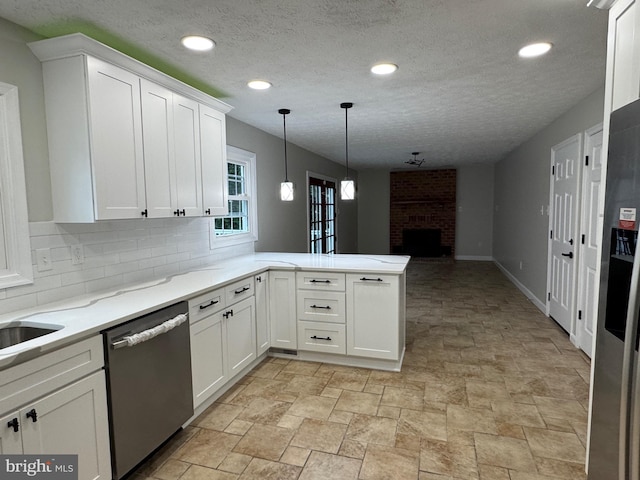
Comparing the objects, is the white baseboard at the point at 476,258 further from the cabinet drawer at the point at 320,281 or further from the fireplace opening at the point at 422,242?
the cabinet drawer at the point at 320,281

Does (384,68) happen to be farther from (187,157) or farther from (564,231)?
(564,231)

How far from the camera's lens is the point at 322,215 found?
7.18 meters

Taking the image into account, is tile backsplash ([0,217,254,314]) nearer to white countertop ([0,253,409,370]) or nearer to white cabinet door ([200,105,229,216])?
white countertop ([0,253,409,370])

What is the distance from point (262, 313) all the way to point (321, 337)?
562 millimetres

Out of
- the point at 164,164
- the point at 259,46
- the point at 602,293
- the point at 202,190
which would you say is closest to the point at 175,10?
the point at 259,46

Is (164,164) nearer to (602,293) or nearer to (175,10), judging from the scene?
(175,10)

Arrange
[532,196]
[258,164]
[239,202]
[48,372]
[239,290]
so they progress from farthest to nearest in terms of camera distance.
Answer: [532,196]
[258,164]
[239,202]
[239,290]
[48,372]

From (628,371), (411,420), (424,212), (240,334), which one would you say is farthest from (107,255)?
(424,212)

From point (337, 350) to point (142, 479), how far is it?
5.65 ft

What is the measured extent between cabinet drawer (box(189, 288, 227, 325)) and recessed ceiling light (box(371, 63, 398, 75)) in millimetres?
1919

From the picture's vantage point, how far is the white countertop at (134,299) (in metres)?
1.50

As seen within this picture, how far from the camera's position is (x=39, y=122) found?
2.06 metres

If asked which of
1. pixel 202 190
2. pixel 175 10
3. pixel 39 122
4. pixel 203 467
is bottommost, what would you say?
pixel 203 467

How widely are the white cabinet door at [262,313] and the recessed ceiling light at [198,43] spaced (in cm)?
174
